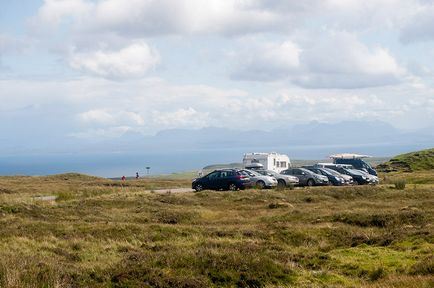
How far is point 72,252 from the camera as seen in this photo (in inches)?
605

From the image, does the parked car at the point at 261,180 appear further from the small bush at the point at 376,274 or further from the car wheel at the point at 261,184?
the small bush at the point at 376,274

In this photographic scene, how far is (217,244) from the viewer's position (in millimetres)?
16406

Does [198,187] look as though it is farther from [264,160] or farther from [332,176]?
[264,160]

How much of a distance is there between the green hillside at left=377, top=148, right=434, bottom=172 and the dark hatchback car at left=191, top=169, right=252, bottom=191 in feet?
124

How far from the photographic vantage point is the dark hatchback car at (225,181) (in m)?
39.8

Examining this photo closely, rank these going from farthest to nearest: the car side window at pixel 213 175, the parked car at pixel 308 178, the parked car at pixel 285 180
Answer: the parked car at pixel 308 178 < the parked car at pixel 285 180 < the car side window at pixel 213 175

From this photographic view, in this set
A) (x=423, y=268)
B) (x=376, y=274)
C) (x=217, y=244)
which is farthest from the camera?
(x=217, y=244)

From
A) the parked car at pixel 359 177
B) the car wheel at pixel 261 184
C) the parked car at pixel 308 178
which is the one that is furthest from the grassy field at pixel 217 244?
the parked car at pixel 359 177

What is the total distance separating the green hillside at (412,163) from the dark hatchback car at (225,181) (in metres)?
37.9

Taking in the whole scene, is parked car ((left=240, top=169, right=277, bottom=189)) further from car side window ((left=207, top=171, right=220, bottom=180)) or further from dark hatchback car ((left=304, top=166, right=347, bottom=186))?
dark hatchback car ((left=304, top=166, right=347, bottom=186))

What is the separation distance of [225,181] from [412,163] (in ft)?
139

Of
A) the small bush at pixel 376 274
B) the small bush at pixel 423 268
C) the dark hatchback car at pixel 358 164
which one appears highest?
the dark hatchback car at pixel 358 164

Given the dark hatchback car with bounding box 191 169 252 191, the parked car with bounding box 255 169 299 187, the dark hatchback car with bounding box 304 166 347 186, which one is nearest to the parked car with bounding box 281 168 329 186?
the dark hatchback car with bounding box 304 166 347 186

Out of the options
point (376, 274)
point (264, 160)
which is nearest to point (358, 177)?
point (264, 160)
